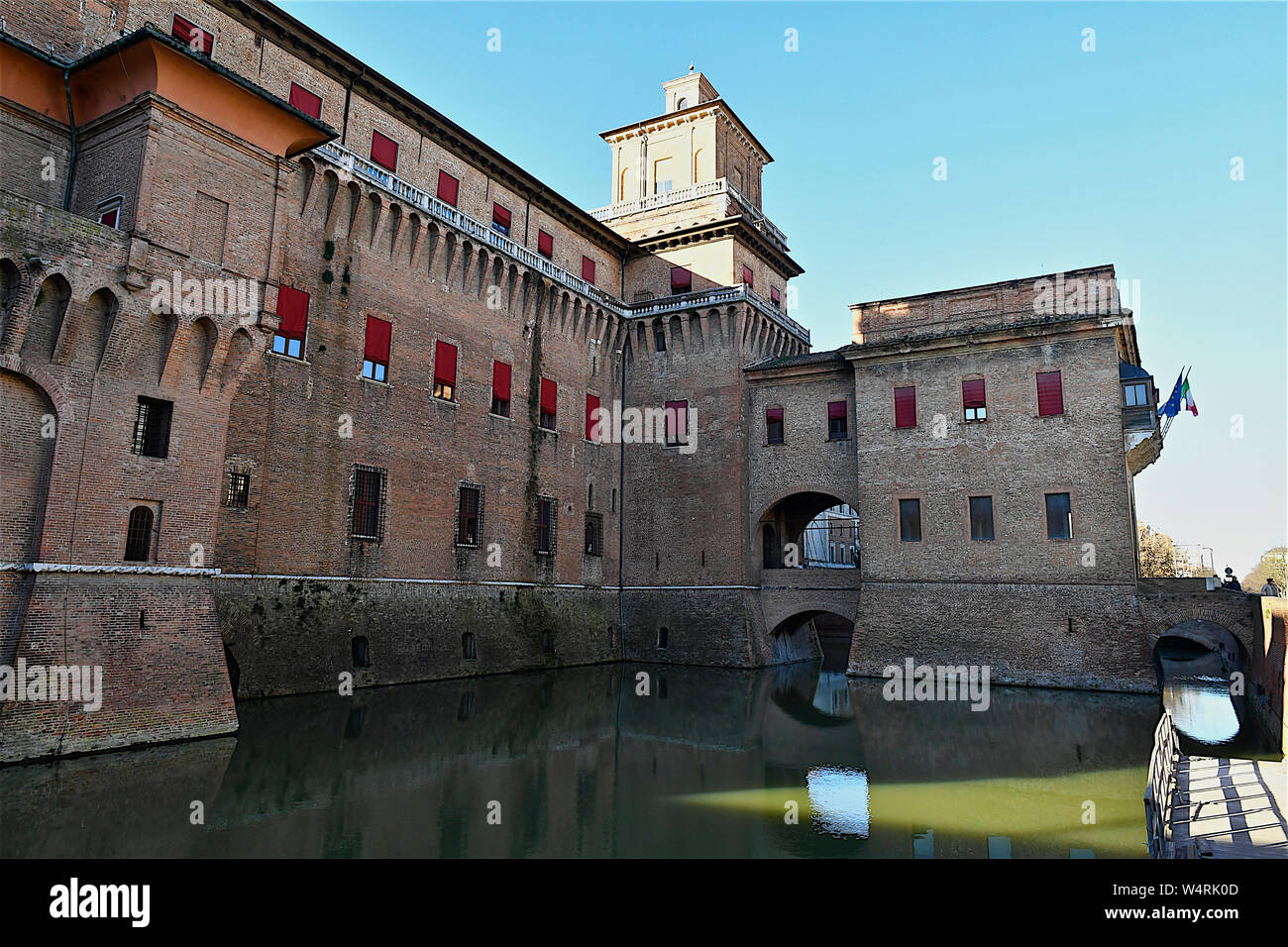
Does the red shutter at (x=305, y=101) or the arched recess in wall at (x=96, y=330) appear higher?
the red shutter at (x=305, y=101)

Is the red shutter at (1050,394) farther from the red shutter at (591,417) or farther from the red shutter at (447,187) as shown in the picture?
the red shutter at (447,187)

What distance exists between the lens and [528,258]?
2511cm

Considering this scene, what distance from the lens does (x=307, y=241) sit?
62.7 feet

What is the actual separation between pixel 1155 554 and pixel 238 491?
64504 millimetres

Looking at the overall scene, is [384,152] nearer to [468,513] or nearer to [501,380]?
[501,380]

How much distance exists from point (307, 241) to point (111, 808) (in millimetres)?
13720

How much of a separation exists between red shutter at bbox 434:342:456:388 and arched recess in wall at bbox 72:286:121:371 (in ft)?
32.4

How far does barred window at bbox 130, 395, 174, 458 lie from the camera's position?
529 inches

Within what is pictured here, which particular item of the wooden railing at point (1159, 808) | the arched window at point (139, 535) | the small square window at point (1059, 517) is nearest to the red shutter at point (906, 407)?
the small square window at point (1059, 517)

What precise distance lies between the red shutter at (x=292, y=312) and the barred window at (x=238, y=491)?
11.3 feet

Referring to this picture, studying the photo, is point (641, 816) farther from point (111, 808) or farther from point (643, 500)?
point (643, 500)

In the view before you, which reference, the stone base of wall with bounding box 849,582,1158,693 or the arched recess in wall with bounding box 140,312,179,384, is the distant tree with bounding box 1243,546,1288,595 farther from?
the arched recess in wall with bounding box 140,312,179,384

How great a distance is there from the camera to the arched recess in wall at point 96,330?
41.1ft
